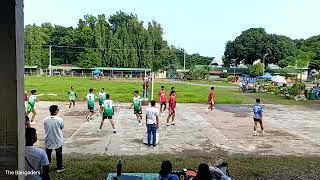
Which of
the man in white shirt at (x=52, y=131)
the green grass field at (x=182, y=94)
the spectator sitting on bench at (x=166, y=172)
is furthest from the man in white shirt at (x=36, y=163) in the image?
the green grass field at (x=182, y=94)

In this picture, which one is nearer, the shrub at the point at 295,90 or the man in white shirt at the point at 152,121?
the man in white shirt at the point at 152,121

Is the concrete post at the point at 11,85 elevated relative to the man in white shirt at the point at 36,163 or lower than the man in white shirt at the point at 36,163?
elevated

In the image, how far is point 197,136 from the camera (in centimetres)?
1524

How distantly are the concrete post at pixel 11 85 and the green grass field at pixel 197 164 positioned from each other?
465 cm

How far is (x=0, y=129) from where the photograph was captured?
4301 mm

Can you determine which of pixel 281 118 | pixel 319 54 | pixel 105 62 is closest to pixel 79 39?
pixel 105 62

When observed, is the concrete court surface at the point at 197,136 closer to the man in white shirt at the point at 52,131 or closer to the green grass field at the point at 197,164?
the green grass field at the point at 197,164

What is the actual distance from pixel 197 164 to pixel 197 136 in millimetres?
4899

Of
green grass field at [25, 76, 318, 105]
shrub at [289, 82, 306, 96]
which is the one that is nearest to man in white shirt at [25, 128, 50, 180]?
green grass field at [25, 76, 318, 105]

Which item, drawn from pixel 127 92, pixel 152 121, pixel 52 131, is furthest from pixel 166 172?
pixel 127 92

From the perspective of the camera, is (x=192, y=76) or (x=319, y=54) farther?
(x=192, y=76)

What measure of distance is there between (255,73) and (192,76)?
473 inches

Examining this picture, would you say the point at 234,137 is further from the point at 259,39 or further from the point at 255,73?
the point at 259,39

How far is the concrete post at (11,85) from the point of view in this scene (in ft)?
13.9
